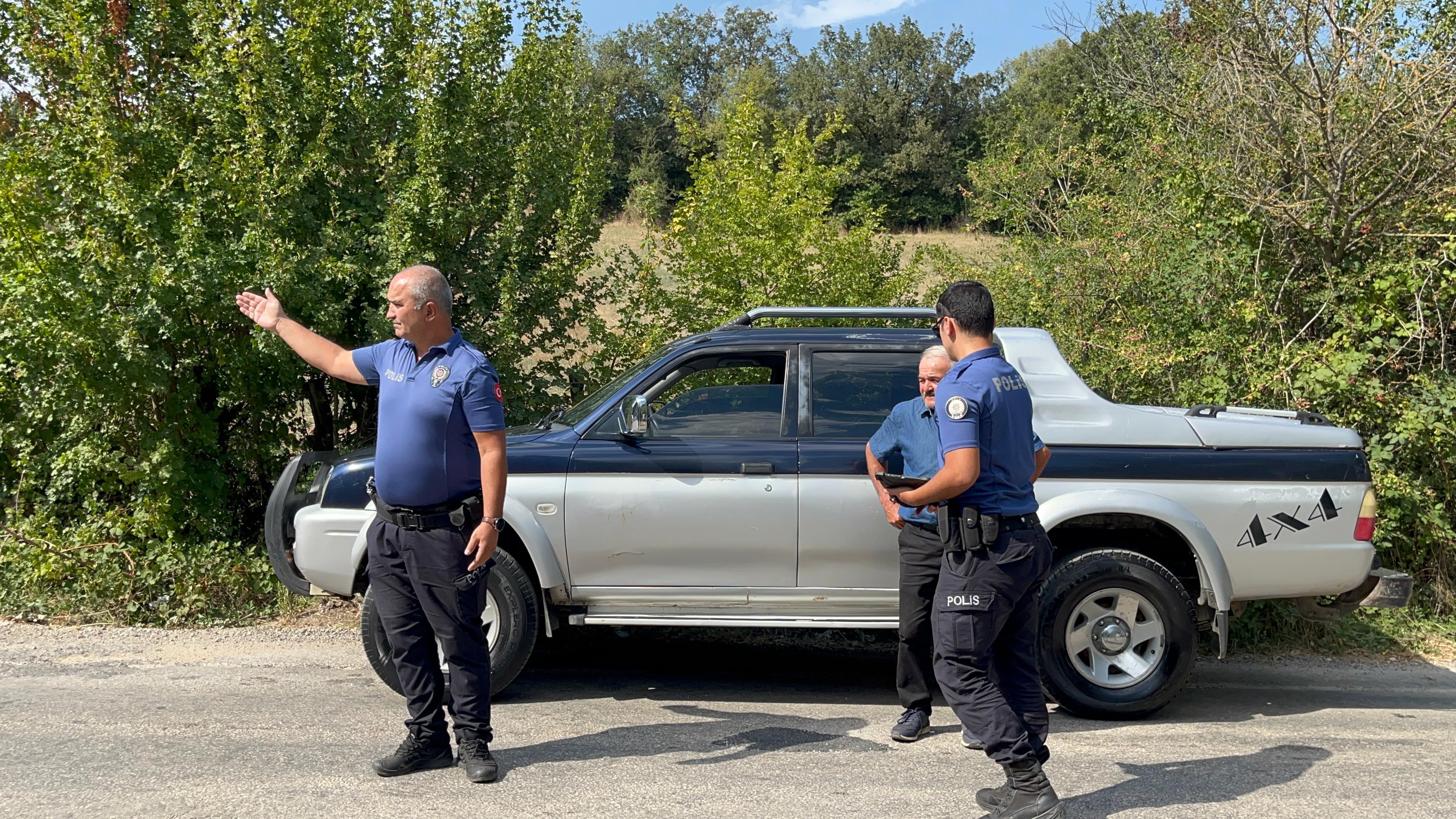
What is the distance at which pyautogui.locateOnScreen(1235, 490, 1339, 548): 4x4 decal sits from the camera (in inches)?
223

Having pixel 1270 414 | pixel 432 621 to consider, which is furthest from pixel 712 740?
pixel 1270 414

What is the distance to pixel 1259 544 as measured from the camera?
566 centimetres

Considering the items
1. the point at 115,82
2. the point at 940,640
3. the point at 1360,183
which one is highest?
the point at 115,82

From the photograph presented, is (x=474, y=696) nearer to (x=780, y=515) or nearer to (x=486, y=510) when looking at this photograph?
(x=486, y=510)

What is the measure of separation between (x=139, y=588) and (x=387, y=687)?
99.7 inches

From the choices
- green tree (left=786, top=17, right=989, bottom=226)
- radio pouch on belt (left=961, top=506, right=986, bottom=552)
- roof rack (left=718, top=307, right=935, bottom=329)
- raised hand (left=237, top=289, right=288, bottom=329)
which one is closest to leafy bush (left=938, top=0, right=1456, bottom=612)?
roof rack (left=718, top=307, right=935, bottom=329)

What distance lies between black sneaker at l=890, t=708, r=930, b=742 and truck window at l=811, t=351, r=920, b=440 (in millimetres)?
1306

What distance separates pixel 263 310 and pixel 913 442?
2.80 metres

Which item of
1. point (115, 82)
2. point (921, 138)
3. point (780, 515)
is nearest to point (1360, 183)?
point (780, 515)

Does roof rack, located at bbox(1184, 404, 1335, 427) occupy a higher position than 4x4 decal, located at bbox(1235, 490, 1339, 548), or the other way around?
roof rack, located at bbox(1184, 404, 1335, 427)

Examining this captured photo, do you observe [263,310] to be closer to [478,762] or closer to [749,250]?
[478,762]

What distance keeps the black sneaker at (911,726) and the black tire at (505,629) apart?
1.75m

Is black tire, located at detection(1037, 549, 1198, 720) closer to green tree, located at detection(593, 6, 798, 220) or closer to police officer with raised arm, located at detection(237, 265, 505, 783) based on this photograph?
police officer with raised arm, located at detection(237, 265, 505, 783)

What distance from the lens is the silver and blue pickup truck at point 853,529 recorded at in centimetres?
562
